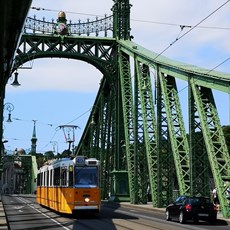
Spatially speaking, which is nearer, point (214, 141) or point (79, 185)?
point (79, 185)

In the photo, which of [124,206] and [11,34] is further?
[124,206]

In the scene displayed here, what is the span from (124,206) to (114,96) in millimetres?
11006

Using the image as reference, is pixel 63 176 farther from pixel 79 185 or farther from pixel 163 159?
pixel 163 159

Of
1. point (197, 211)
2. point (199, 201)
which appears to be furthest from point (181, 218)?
point (199, 201)

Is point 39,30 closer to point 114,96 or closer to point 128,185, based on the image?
point 114,96

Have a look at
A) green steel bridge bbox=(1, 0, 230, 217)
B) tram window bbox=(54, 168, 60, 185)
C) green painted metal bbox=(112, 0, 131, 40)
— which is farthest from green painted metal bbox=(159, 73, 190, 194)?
green painted metal bbox=(112, 0, 131, 40)

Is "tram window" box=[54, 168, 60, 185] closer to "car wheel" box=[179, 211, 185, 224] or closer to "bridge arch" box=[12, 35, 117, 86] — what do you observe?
"car wheel" box=[179, 211, 185, 224]

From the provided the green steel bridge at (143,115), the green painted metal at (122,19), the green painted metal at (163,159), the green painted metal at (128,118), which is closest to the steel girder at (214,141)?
the green steel bridge at (143,115)

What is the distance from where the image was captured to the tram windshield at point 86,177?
24031 mm

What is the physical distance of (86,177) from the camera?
2431 centimetres

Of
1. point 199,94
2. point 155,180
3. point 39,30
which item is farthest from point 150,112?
point 39,30

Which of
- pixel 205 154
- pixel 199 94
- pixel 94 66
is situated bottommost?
pixel 205 154

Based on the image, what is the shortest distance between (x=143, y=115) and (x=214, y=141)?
10876mm

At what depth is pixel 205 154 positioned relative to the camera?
27172 millimetres
